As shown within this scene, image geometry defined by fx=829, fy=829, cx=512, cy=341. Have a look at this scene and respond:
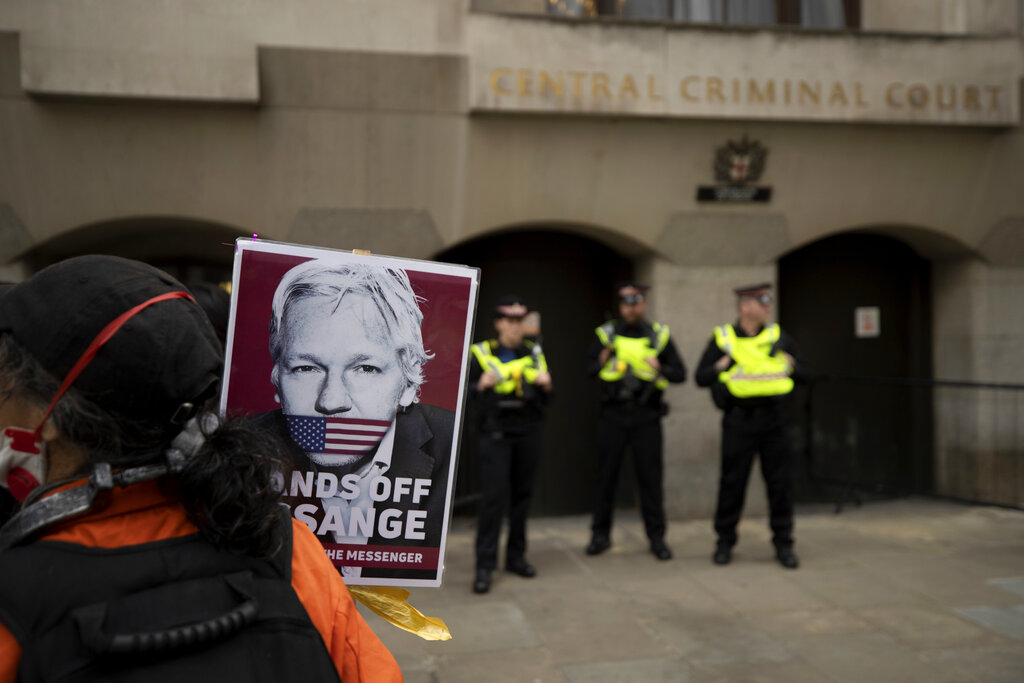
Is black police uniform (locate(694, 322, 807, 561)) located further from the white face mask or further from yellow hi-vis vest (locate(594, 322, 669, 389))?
the white face mask

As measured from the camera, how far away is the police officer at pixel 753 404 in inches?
248

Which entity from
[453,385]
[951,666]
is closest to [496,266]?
[951,666]

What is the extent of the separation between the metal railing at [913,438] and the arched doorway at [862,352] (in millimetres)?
11

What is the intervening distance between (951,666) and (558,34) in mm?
5687

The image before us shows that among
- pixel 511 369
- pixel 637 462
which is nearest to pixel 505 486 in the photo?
pixel 511 369

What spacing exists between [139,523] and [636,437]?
5.78 m

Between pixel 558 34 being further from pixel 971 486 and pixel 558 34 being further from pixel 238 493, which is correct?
pixel 238 493

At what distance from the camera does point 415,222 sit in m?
7.39

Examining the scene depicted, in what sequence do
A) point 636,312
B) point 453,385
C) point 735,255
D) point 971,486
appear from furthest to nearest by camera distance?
point 971,486
point 735,255
point 636,312
point 453,385

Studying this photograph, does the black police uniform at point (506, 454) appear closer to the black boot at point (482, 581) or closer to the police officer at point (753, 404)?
the black boot at point (482, 581)

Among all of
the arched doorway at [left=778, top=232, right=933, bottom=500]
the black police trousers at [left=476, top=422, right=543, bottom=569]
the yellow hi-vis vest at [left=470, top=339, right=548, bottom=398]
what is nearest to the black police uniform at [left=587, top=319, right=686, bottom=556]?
the yellow hi-vis vest at [left=470, top=339, right=548, bottom=398]

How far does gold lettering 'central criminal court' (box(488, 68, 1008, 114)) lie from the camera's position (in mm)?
7367

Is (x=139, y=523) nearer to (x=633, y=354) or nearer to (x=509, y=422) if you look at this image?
(x=509, y=422)

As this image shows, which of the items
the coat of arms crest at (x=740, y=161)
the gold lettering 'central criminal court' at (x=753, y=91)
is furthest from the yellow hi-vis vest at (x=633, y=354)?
the gold lettering 'central criminal court' at (x=753, y=91)
